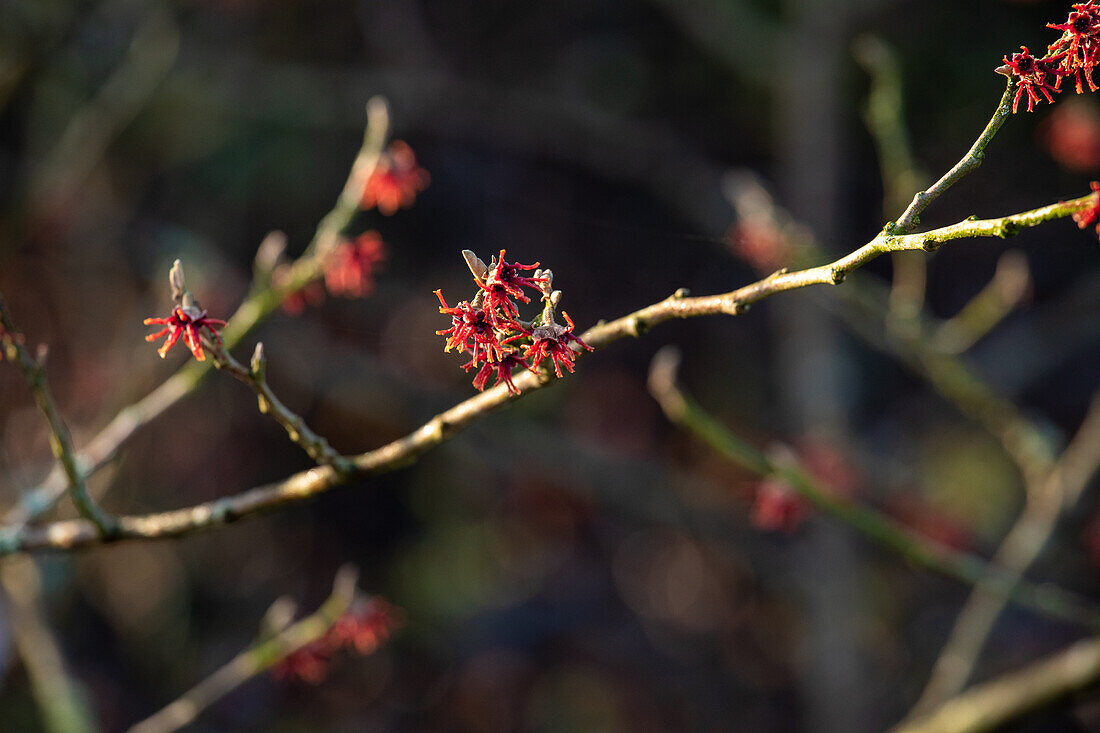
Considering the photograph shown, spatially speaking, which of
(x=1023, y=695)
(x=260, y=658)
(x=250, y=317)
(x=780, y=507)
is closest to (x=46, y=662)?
(x=260, y=658)

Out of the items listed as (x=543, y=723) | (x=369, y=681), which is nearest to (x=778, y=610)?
(x=543, y=723)

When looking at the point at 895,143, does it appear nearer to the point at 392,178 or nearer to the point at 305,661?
the point at 392,178

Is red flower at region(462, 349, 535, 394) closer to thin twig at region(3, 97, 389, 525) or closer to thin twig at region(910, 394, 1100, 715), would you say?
thin twig at region(3, 97, 389, 525)

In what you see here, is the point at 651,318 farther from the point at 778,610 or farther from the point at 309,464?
the point at 778,610

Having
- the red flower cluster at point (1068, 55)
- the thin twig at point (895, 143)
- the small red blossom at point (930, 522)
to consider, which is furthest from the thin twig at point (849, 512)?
the small red blossom at point (930, 522)

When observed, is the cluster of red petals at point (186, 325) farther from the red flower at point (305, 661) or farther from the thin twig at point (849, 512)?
the red flower at point (305, 661)

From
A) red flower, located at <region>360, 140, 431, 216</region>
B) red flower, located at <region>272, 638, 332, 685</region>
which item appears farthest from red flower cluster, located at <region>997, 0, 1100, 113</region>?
red flower, located at <region>272, 638, 332, 685</region>

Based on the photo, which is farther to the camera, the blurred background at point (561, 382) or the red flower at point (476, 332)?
the blurred background at point (561, 382)
